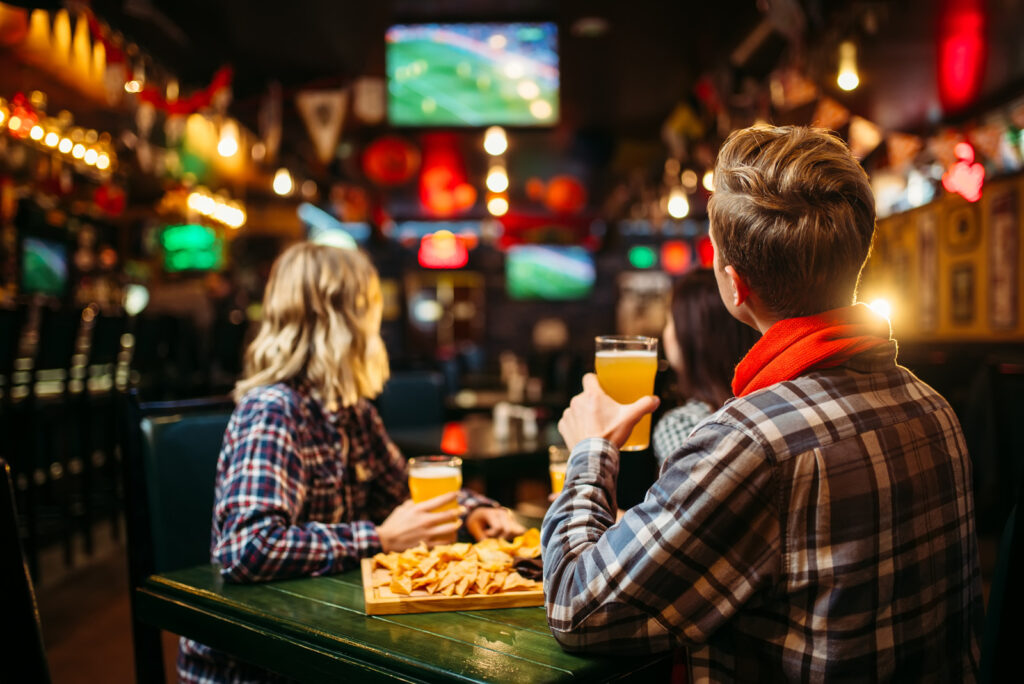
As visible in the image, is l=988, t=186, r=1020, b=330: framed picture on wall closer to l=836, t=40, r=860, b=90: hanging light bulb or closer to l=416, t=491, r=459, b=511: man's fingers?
l=836, t=40, r=860, b=90: hanging light bulb

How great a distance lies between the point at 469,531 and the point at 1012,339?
18.9 ft

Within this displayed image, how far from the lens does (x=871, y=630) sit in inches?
37.9

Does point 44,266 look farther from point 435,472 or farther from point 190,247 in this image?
point 435,472

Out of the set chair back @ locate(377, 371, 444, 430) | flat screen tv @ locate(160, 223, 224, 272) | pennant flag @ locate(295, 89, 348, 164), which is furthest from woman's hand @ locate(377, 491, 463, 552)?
flat screen tv @ locate(160, 223, 224, 272)

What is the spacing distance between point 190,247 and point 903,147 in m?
8.44

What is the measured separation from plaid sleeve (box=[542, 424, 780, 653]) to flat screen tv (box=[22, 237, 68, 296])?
26.4 feet

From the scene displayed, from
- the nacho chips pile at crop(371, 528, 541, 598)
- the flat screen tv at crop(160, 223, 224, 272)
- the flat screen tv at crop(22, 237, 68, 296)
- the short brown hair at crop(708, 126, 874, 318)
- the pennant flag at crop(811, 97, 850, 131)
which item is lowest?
the nacho chips pile at crop(371, 528, 541, 598)

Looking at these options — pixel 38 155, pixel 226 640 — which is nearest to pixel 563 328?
pixel 38 155

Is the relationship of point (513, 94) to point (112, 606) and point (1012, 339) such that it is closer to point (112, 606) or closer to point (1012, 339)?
point (112, 606)

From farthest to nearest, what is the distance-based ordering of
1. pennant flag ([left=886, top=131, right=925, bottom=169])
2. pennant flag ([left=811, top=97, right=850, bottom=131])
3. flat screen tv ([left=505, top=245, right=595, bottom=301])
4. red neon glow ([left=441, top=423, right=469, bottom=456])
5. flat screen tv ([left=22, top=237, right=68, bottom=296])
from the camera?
flat screen tv ([left=505, top=245, right=595, bottom=301])
flat screen tv ([left=22, top=237, right=68, bottom=296])
pennant flag ([left=886, top=131, right=925, bottom=169])
pennant flag ([left=811, top=97, right=850, bottom=131])
red neon glow ([left=441, top=423, right=469, bottom=456])

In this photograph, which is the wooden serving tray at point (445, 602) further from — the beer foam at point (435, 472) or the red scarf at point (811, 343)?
the red scarf at point (811, 343)

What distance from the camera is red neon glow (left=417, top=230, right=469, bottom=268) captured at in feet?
49.3

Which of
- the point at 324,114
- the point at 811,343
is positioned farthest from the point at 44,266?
the point at 811,343

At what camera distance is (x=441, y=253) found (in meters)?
15.6
